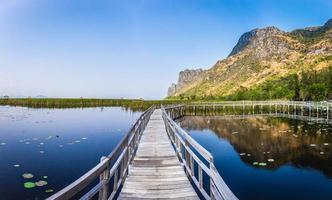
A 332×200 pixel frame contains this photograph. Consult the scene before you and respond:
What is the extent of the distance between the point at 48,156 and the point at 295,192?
14.3 metres

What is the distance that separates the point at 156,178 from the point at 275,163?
38.0 ft

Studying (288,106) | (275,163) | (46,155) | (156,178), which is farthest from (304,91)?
(156,178)

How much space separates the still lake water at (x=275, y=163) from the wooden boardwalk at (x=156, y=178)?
417 centimetres

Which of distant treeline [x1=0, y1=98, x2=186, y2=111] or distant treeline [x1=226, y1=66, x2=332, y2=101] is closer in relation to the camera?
distant treeline [x1=226, y1=66, x2=332, y2=101]

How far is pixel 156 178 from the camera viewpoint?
27.3ft

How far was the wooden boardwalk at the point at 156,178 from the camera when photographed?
688 centimetres

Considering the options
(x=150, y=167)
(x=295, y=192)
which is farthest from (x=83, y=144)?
(x=295, y=192)

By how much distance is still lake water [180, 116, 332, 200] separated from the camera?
42.4 ft

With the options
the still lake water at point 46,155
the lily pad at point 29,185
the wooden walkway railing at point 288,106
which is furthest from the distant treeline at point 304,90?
the lily pad at point 29,185

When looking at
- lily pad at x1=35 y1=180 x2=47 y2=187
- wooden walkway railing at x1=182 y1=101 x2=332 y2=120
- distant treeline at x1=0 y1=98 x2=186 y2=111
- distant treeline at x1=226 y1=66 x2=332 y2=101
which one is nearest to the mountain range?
distant treeline at x1=226 y1=66 x2=332 y2=101

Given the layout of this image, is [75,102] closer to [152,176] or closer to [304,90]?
[304,90]

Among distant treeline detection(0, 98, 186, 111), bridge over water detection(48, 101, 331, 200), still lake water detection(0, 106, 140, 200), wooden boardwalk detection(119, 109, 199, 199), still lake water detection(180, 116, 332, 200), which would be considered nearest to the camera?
bridge over water detection(48, 101, 331, 200)

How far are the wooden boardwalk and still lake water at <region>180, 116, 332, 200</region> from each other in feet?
13.7

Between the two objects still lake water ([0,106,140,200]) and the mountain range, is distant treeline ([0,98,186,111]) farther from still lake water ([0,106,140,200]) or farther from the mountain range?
still lake water ([0,106,140,200])
